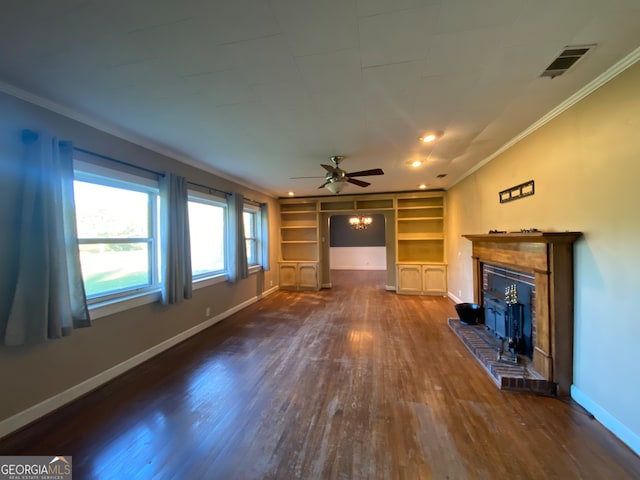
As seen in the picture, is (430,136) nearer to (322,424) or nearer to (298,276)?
(322,424)

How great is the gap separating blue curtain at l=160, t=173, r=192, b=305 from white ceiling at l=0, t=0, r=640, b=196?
67cm

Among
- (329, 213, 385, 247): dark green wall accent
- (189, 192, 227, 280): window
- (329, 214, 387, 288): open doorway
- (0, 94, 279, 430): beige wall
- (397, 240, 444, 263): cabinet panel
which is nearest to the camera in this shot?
(0, 94, 279, 430): beige wall

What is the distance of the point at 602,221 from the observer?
1944 millimetres

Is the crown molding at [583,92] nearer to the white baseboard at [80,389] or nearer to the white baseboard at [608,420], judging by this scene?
the white baseboard at [608,420]

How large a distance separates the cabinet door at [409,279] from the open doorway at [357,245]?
15.0ft

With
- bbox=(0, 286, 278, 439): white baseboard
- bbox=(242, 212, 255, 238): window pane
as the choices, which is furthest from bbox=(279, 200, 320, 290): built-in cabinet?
bbox=(0, 286, 278, 439): white baseboard

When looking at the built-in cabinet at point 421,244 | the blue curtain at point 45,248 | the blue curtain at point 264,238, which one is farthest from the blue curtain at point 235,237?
the built-in cabinet at point 421,244

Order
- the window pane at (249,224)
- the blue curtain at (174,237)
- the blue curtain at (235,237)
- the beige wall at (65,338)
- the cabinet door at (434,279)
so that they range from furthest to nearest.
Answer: the cabinet door at (434,279) → the window pane at (249,224) → the blue curtain at (235,237) → the blue curtain at (174,237) → the beige wall at (65,338)

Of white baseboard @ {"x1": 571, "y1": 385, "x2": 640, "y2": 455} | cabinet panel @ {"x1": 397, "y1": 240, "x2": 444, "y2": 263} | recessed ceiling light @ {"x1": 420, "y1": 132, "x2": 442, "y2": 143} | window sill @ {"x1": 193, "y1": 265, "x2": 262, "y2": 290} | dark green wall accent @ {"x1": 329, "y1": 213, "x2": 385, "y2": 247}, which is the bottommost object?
white baseboard @ {"x1": 571, "y1": 385, "x2": 640, "y2": 455}

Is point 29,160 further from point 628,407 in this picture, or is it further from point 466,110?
point 628,407

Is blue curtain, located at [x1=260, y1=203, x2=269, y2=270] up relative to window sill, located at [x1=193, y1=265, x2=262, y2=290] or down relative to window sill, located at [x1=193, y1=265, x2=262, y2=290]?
up

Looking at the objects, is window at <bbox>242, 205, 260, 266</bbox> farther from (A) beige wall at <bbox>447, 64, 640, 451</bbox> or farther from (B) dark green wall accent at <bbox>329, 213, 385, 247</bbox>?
(B) dark green wall accent at <bbox>329, 213, 385, 247</bbox>

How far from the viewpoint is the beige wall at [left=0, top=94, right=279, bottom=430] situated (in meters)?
1.95

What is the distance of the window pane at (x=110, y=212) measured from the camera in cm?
255
